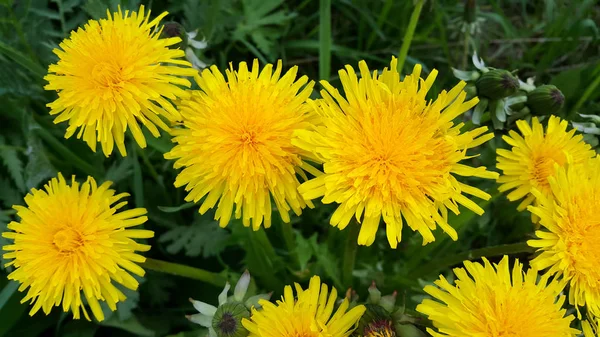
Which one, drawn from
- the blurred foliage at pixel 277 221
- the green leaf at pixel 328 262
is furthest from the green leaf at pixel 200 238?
the green leaf at pixel 328 262

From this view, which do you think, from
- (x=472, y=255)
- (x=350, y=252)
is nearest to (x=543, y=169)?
(x=472, y=255)

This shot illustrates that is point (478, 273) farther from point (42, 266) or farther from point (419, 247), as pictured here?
point (42, 266)

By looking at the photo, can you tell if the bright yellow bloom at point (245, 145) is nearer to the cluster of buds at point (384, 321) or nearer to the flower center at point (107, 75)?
the flower center at point (107, 75)

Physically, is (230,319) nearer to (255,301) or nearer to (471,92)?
(255,301)

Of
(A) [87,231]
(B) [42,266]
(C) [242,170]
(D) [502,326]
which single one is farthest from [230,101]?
(D) [502,326]

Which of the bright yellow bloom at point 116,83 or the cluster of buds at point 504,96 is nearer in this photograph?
the bright yellow bloom at point 116,83

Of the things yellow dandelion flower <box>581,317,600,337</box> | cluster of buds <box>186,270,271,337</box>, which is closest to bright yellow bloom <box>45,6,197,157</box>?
cluster of buds <box>186,270,271,337</box>
